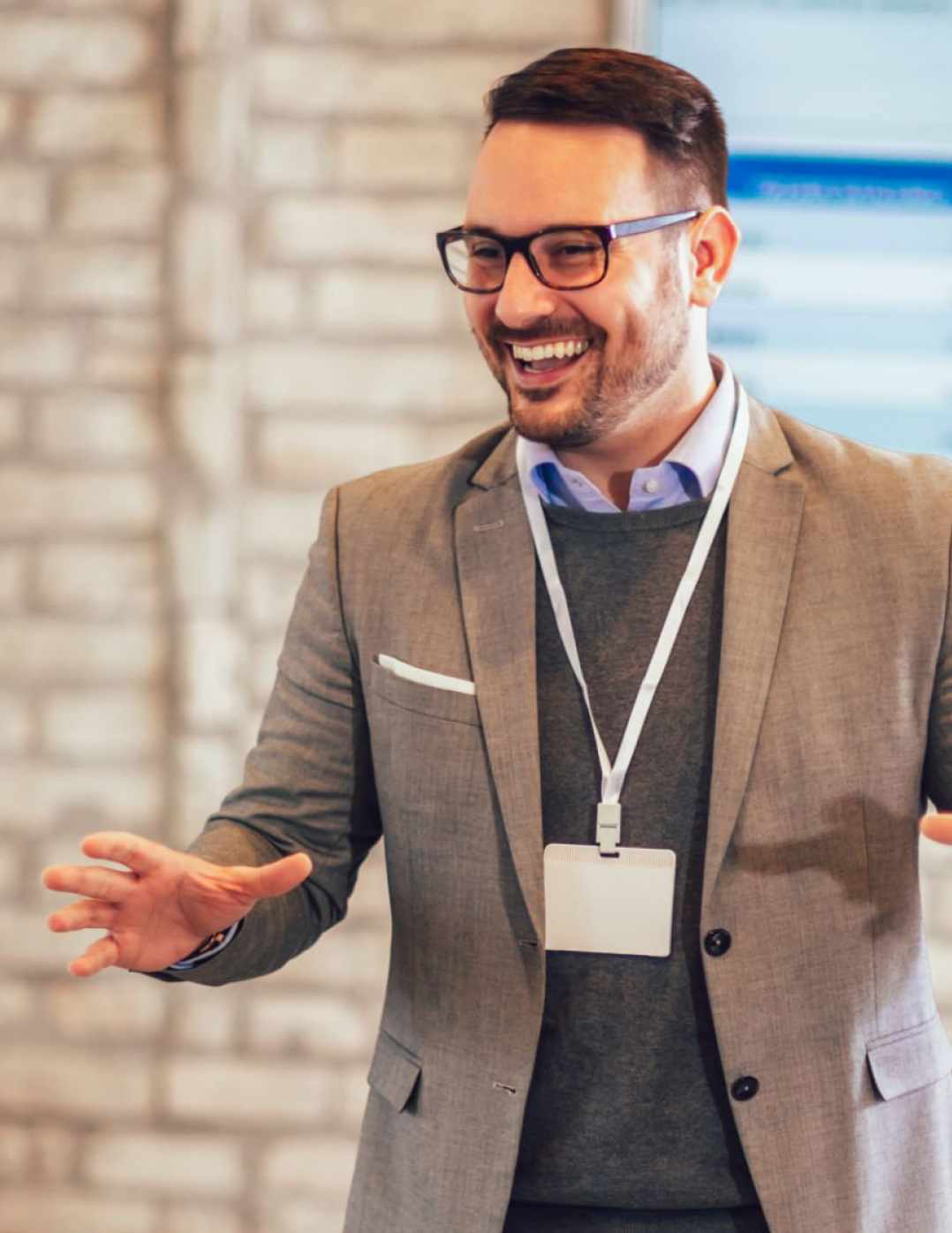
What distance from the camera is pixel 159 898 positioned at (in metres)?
1.35

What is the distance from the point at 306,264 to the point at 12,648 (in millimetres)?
863

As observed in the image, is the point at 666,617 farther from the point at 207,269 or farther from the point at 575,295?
the point at 207,269

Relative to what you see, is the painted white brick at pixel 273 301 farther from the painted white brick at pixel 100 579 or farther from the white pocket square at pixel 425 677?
the white pocket square at pixel 425 677

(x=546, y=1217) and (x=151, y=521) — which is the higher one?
(x=151, y=521)

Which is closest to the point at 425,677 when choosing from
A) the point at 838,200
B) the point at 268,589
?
the point at 268,589

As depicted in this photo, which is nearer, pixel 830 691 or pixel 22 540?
pixel 830 691

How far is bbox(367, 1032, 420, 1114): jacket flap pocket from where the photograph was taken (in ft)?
4.95

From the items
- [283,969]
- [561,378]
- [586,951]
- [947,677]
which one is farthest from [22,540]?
[947,677]

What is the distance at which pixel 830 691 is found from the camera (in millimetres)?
1446

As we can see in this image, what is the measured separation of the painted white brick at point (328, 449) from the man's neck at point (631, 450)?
81cm

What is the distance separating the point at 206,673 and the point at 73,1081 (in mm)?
807

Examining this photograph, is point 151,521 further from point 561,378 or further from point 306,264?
point 561,378

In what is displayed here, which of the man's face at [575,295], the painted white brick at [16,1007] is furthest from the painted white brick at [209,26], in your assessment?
the painted white brick at [16,1007]

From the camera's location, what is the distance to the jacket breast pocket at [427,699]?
59.7 inches
